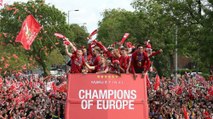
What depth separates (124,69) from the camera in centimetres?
1088

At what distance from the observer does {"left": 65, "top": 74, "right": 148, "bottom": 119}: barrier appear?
8805 millimetres

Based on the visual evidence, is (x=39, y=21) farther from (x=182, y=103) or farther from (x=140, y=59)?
(x=140, y=59)

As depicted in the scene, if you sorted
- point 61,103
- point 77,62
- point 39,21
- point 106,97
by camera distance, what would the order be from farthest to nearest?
point 39,21 < point 61,103 < point 77,62 < point 106,97

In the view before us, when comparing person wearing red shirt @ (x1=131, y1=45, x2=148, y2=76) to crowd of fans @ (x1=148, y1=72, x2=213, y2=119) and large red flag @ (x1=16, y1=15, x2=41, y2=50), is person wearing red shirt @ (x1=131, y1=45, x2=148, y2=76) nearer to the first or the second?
large red flag @ (x1=16, y1=15, x2=41, y2=50)

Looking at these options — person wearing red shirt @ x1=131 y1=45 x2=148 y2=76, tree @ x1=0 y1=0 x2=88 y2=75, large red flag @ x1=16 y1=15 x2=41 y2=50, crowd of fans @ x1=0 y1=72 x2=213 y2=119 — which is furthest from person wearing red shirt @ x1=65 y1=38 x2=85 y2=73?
tree @ x1=0 y1=0 x2=88 y2=75

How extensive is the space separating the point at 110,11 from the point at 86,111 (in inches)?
3322

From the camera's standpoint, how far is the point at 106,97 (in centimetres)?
889

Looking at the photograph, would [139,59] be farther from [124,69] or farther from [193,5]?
[193,5]

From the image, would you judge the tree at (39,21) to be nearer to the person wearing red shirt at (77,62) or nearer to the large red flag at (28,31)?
the large red flag at (28,31)

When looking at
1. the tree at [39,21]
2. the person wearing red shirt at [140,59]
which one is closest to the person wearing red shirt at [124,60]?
the person wearing red shirt at [140,59]

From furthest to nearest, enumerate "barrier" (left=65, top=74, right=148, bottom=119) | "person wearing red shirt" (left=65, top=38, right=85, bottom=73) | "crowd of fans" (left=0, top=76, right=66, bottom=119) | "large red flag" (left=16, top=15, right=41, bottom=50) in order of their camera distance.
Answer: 1. "crowd of fans" (left=0, top=76, right=66, bottom=119)
2. "large red flag" (left=16, top=15, right=41, bottom=50)
3. "person wearing red shirt" (left=65, top=38, right=85, bottom=73)
4. "barrier" (left=65, top=74, right=148, bottom=119)

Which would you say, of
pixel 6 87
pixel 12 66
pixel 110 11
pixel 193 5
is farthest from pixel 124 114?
pixel 110 11

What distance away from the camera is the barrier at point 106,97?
880cm

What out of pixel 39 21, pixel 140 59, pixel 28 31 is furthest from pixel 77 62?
pixel 39 21
